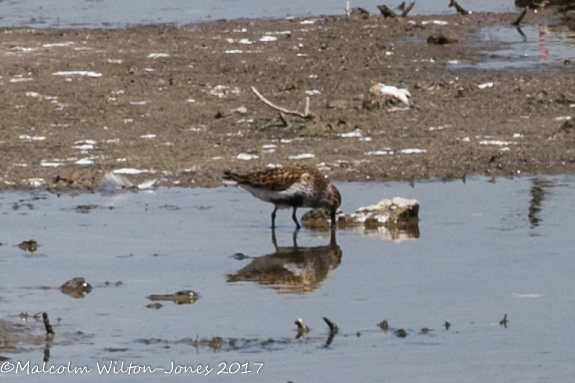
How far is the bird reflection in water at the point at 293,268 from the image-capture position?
9.09 metres

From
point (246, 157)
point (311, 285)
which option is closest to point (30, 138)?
point (246, 157)

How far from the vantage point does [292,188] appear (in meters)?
10.8

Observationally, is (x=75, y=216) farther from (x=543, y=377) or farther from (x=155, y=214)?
(x=543, y=377)

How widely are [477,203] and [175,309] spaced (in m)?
3.70

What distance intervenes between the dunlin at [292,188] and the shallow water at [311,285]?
0.22 m

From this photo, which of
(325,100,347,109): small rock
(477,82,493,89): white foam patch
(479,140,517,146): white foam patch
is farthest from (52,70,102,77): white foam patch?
(479,140,517,146): white foam patch

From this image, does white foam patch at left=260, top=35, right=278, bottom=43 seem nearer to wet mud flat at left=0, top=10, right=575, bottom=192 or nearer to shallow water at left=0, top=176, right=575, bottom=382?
wet mud flat at left=0, top=10, right=575, bottom=192

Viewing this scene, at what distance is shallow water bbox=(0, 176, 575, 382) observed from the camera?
24.3 ft

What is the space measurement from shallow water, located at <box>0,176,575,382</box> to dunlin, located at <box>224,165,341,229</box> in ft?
0.72

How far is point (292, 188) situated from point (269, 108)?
174 inches

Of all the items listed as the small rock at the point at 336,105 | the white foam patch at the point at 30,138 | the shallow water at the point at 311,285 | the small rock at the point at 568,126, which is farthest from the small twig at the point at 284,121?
the small rock at the point at 568,126

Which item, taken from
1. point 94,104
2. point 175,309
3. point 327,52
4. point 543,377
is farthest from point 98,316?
point 327,52

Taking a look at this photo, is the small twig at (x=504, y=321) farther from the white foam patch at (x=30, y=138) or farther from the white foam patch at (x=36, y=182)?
the white foam patch at (x=30, y=138)

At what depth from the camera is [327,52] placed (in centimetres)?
1919
